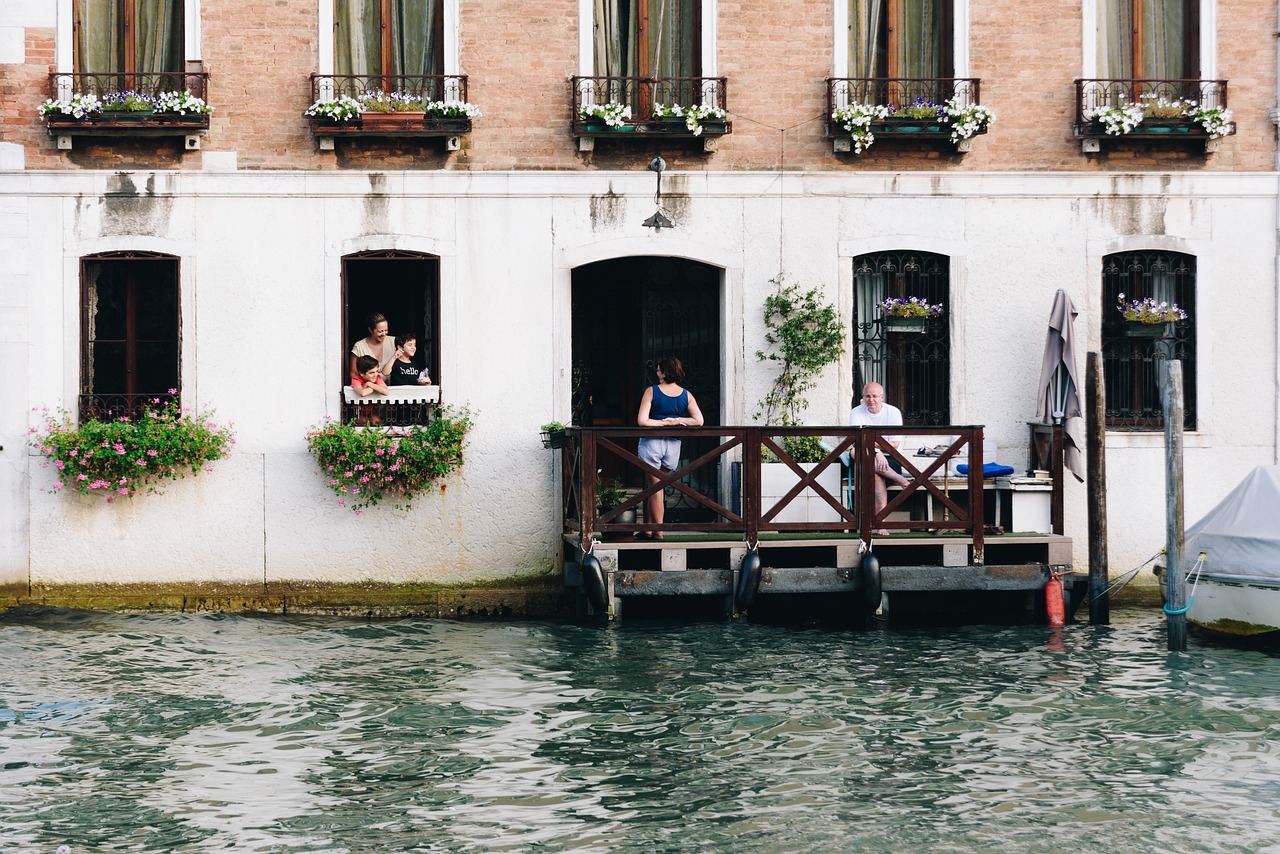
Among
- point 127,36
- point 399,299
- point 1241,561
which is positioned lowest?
point 1241,561

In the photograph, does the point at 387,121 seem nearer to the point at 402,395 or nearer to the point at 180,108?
the point at 180,108

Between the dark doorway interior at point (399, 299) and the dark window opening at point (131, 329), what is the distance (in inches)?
57.5

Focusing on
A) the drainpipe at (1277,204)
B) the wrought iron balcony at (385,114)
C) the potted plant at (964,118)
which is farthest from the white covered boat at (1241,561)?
the wrought iron balcony at (385,114)

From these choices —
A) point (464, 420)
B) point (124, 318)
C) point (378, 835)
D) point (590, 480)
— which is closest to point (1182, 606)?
point (590, 480)

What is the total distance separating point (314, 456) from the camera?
1311 cm

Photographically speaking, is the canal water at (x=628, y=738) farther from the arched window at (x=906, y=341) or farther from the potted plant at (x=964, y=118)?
the potted plant at (x=964, y=118)

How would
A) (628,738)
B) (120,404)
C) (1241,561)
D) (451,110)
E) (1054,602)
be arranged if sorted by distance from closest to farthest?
(628,738) < (1241,561) < (1054,602) < (451,110) < (120,404)

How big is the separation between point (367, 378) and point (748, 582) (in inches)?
144

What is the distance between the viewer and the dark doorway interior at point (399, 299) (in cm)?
1334

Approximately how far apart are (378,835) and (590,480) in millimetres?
5183

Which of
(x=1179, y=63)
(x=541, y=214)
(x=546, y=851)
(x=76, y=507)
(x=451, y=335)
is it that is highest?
(x=1179, y=63)

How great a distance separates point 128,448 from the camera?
12766 millimetres

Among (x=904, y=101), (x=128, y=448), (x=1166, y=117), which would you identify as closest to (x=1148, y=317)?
(x=1166, y=117)

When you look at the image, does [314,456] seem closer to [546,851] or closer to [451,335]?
[451,335]
